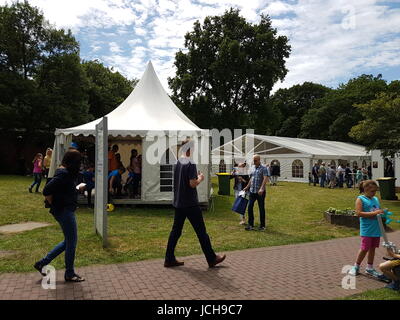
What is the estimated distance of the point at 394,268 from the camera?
433 centimetres

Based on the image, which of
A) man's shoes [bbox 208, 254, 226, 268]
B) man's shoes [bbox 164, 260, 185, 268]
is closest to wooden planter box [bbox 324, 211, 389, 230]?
man's shoes [bbox 208, 254, 226, 268]

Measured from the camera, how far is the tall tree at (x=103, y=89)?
132 ft

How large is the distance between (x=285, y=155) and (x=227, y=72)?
10737mm

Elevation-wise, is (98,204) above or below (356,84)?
below

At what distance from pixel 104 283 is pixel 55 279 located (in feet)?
2.17

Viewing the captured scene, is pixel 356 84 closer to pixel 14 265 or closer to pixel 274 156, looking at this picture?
pixel 274 156

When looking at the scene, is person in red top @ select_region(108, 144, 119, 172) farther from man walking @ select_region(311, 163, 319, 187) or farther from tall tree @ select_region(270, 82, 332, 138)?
tall tree @ select_region(270, 82, 332, 138)

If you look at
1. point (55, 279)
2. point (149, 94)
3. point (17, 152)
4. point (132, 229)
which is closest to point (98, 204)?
point (132, 229)

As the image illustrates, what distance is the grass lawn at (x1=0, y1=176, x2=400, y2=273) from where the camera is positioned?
19.2ft

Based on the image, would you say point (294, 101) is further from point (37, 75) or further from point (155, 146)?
point (155, 146)

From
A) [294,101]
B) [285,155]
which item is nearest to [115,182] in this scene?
[285,155]

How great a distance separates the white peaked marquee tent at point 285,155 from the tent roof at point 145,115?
53.1 feet

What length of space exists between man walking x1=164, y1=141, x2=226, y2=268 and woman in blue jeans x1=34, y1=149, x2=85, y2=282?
1403mm

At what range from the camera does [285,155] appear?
28.5m
